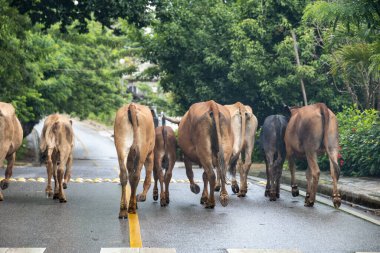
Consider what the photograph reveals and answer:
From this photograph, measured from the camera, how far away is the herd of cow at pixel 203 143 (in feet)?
37.5

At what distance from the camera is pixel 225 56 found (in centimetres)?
2784

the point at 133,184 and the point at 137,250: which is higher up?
the point at 133,184

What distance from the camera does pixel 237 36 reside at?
26734 mm

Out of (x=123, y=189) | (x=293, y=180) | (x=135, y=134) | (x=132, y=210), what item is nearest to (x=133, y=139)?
(x=135, y=134)

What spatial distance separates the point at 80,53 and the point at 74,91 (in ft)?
8.69

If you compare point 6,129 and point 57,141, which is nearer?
point 6,129

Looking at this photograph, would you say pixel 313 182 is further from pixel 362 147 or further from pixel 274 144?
pixel 362 147

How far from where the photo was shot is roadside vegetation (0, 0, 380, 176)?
1916cm

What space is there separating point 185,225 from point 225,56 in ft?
59.6

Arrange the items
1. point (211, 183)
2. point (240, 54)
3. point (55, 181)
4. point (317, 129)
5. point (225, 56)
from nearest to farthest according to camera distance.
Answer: point (211, 183) → point (317, 129) → point (55, 181) → point (240, 54) → point (225, 56)

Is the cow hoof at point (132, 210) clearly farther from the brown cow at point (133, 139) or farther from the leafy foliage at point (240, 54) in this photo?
the leafy foliage at point (240, 54)

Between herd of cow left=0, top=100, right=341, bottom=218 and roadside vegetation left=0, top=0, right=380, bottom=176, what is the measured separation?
3.71m

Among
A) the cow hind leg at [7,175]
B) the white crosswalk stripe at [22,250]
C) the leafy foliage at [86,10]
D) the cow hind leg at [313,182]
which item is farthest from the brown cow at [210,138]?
the leafy foliage at [86,10]

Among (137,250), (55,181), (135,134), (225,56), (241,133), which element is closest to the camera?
(137,250)
